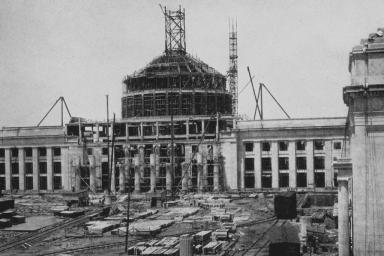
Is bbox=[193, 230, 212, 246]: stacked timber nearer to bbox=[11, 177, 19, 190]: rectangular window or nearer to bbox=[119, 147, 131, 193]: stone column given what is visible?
bbox=[119, 147, 131, 193]: stone column

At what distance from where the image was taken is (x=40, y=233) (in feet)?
160

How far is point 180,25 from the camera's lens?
97375 mm

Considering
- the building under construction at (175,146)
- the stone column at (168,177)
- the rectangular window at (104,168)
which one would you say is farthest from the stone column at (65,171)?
the stone column at (168,177)

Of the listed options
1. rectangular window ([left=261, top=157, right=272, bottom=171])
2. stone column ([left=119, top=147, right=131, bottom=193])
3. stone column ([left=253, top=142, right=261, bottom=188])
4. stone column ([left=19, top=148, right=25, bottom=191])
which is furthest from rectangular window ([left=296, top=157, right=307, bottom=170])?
stone column ([left=19, top=148, right=25, bottom=191])

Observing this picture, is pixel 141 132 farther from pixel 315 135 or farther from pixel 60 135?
pixel 315 135

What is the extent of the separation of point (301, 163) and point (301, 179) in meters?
2.47

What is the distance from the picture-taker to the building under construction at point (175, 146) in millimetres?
79438

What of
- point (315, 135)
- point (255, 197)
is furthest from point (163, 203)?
point (315, 135)

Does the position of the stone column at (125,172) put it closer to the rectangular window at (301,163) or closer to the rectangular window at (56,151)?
the rectangular window at (56,151)

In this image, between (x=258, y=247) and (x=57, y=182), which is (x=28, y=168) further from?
(x=258, y=247)

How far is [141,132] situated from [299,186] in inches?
1046

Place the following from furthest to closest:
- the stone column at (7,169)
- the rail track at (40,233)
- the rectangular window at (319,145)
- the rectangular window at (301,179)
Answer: the stone column at (7,169) → the rectangular window at (301,179) → the rectangular window at (319,145) → the rail track at (40,233)

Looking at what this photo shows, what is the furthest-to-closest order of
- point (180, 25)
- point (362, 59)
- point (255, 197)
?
point (180, 25), point (255, 197), point (362, 59)

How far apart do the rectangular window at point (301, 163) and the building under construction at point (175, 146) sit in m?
0.15
